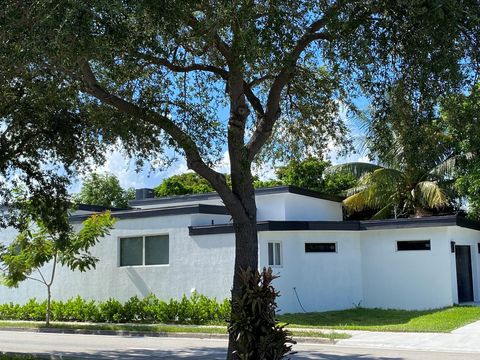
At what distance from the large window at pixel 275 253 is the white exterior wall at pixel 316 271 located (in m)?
0.15

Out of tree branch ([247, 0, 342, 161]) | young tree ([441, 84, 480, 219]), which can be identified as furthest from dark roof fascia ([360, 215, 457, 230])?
tree branch ([247, 0, 342, 161])

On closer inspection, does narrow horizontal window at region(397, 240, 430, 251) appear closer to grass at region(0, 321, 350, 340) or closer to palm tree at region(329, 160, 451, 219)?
palm tree at region(329, 160, 451, 219)

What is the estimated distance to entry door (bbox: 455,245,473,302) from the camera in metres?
24.6

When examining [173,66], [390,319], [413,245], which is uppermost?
[173,66]

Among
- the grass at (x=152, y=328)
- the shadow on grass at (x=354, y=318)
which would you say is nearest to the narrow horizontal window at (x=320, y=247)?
the shadow on grass at (x=354, y=318)

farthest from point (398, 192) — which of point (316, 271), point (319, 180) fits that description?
point (319, 180)

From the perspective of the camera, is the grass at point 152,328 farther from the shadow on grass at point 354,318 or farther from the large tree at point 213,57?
the large tree at point 213,57

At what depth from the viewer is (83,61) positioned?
9.29m

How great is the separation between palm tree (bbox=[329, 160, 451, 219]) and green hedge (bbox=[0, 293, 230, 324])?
10270 millimetres

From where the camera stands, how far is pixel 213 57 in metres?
13.0

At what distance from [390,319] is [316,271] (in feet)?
11.6

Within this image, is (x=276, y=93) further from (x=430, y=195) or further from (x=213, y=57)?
(x=430, y=195)

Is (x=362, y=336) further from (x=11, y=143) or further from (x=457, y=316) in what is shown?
(x=11, y=143)

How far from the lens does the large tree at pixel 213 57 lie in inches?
334
